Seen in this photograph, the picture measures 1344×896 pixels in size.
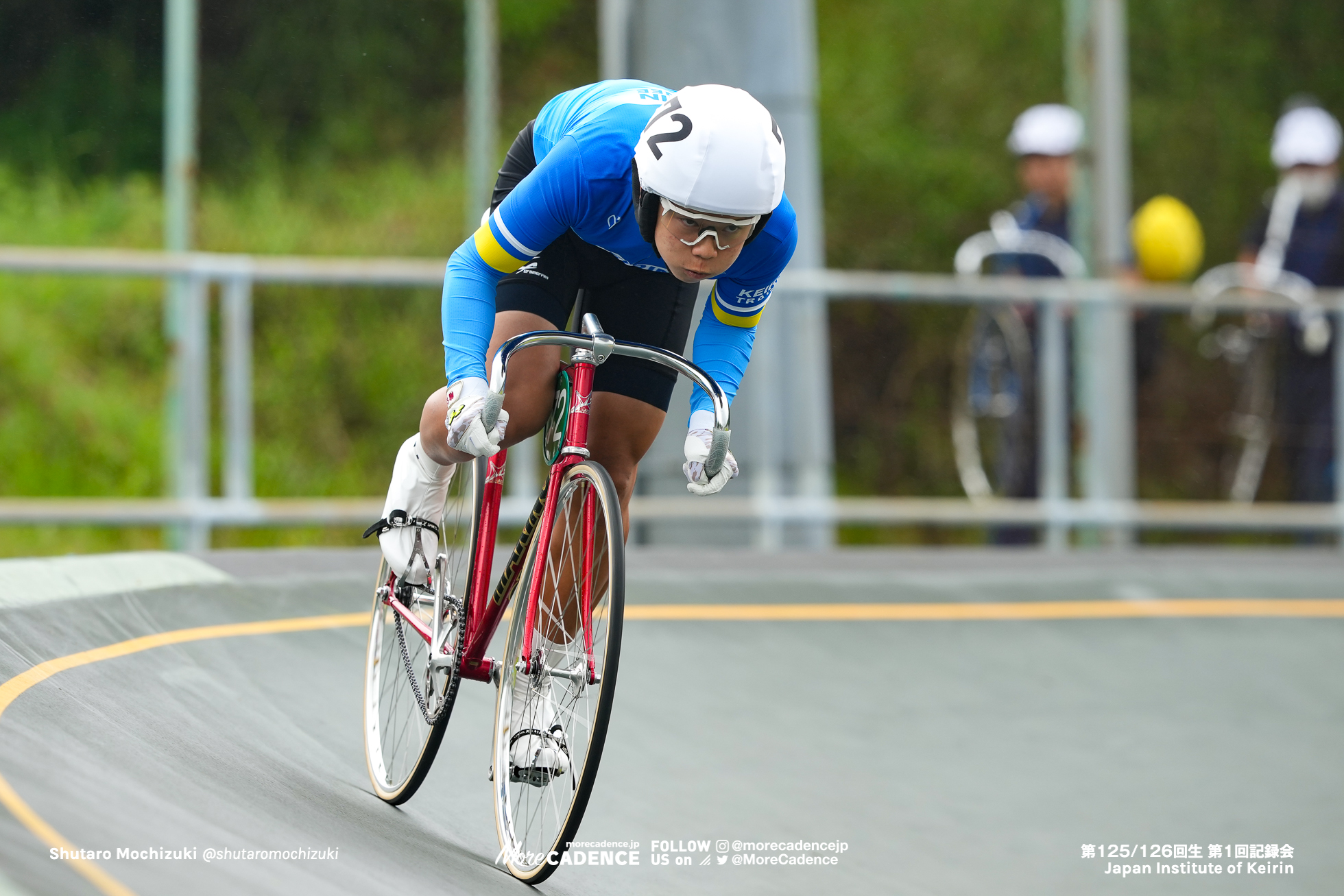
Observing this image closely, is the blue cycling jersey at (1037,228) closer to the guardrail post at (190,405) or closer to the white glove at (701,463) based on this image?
the guardrail post at (190,405)

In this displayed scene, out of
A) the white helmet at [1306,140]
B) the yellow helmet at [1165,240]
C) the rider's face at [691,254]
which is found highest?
the white helmet at [1306,140]

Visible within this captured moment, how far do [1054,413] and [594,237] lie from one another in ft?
15.8

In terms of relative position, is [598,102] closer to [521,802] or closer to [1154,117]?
[521,802]

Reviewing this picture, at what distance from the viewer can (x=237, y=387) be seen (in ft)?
24.3

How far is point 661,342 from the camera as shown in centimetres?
393

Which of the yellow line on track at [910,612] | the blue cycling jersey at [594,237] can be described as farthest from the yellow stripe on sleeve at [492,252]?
the yellow line on track at [910,612]

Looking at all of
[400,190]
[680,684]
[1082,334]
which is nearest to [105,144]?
[400,190]

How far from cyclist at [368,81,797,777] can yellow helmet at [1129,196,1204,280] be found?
21.0 ft

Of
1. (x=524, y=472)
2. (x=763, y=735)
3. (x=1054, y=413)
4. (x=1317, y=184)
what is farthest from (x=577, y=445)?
(x=1317, y=184)

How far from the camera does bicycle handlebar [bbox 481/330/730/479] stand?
330 cm

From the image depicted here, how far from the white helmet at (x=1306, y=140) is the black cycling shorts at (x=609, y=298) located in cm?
674

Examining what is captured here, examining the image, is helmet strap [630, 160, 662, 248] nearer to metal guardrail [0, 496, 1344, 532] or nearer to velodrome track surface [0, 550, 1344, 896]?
velodrome track surface [0, 550, 1344, 896]

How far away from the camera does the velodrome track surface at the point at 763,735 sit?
3182 millimetres

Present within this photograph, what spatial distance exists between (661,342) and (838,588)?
319 cm
